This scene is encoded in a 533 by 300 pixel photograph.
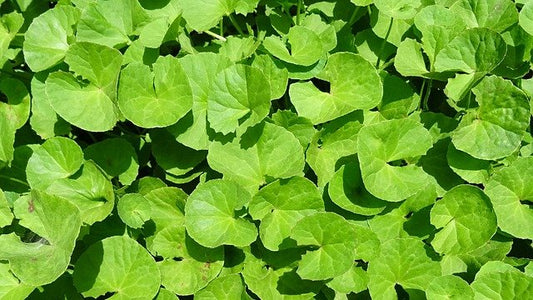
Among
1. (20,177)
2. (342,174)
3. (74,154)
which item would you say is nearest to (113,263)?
(74,154)

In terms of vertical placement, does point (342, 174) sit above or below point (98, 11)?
below

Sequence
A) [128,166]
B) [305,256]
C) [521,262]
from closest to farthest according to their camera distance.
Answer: [305,256], [521,262], [128,166]

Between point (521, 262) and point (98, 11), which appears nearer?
point (521, 262)

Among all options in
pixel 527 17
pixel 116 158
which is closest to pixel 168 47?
pixel 116 158

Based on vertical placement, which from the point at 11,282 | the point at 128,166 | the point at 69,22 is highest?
the point at 69,22

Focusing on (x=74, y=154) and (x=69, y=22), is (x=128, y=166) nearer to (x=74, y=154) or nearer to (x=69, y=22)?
(x=74, y=154)

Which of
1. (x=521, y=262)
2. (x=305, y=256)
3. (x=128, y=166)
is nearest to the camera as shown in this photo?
(x=305, y=256)

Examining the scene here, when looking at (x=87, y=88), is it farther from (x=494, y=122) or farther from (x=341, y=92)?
(x=494, y=122)

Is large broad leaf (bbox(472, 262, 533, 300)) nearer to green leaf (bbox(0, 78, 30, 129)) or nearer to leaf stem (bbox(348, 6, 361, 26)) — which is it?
leaf stem (bbox(348, 6, 361, 26))
